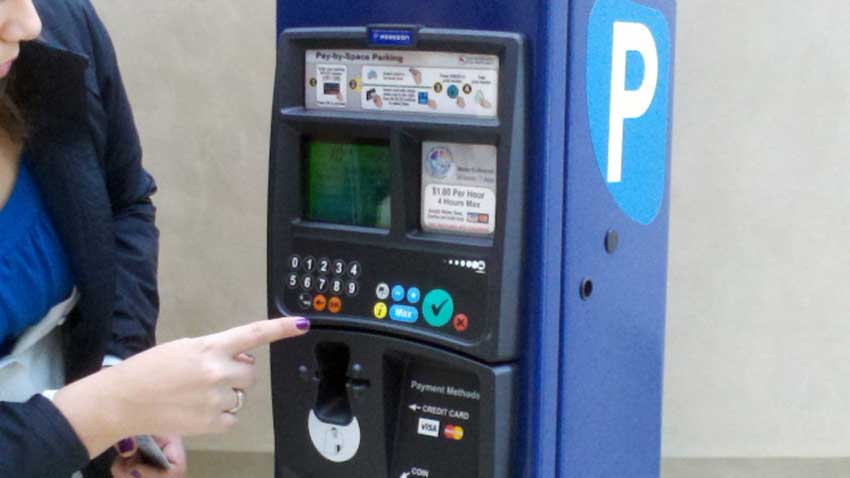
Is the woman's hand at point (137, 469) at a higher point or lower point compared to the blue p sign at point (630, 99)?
lower

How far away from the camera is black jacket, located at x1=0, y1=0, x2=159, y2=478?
4.04ft

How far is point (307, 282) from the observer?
1.46 m

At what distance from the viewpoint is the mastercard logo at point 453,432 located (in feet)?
4.57

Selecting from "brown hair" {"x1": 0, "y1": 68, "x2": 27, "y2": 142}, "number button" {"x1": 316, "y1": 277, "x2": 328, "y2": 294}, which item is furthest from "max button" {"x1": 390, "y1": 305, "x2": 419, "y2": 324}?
"brown hair" {"x1": 0, "y1": 68, "x2": 27, "y2": 142}

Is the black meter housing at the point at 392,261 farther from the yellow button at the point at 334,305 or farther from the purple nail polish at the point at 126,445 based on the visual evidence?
the purple nail polish at the point at 126,445

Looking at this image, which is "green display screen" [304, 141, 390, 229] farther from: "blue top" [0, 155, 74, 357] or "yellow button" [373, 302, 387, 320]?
"blue top" [0, 155, 74, 357]

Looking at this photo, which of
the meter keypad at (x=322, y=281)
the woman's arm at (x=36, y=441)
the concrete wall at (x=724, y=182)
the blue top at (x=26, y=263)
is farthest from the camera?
the concrete wall at (x=724, y=182)

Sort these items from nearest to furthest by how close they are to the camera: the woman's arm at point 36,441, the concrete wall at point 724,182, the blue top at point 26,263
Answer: the woman's arm at point 36,441, the blue top at point 26,263, the concrete wall at point 724,182

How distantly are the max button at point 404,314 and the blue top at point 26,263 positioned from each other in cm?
44

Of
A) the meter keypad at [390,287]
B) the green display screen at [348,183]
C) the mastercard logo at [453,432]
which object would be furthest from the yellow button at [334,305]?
the mastercard logo at [453,432]

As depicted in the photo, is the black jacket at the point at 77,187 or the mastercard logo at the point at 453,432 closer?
the black jacket at the point at 77,187

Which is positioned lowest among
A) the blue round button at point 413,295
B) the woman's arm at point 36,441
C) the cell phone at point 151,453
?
the cell phone at point 151,453

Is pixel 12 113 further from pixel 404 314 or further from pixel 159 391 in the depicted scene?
pixel 404 314

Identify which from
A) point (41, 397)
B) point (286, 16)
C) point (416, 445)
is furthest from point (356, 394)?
point (286, 16)
